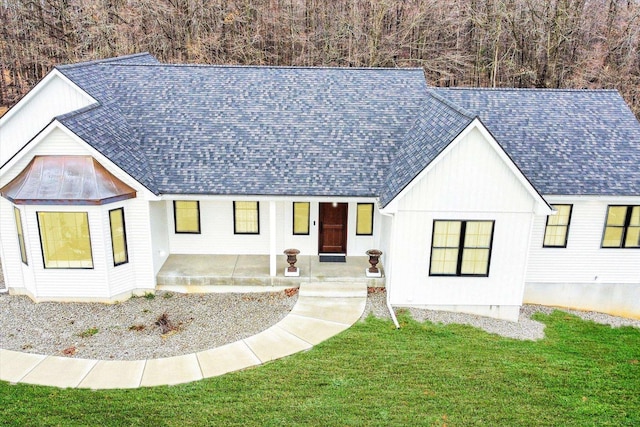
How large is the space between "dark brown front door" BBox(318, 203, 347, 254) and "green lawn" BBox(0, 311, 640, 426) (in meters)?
4.48

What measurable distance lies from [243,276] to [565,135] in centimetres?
1136

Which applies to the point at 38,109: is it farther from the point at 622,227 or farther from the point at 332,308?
the point at 622,227

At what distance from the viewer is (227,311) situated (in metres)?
14.7

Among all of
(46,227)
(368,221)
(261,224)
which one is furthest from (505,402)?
(46,227)

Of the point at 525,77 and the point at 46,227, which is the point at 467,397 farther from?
the point at 525,77

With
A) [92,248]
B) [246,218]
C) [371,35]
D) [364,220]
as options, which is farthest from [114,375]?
[371,35]

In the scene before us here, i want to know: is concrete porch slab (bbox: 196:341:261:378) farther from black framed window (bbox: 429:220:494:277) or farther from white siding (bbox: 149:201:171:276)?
black framed window (bbox: 429:220:494:277)

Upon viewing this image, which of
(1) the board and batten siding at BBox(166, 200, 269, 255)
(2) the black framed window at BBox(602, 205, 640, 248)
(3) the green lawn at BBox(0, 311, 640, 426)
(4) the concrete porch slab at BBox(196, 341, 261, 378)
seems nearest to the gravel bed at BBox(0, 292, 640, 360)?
(4) the concrete porch slab at BBox(196, 341, 261, 378)

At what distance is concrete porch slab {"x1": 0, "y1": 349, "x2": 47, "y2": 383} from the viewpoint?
11.4 m

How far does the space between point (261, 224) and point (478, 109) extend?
8356 mm

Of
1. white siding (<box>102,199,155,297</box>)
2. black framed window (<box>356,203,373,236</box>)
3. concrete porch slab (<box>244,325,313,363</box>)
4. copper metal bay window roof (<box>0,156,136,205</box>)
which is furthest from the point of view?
black framed window (<box>356,203,373,236</box>)

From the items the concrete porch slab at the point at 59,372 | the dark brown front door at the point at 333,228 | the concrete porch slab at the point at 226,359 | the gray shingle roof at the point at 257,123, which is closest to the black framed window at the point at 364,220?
the dark brown front door at the point at 333,228

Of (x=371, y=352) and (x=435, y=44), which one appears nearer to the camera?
(x=371, y=352)

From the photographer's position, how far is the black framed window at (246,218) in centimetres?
1683
